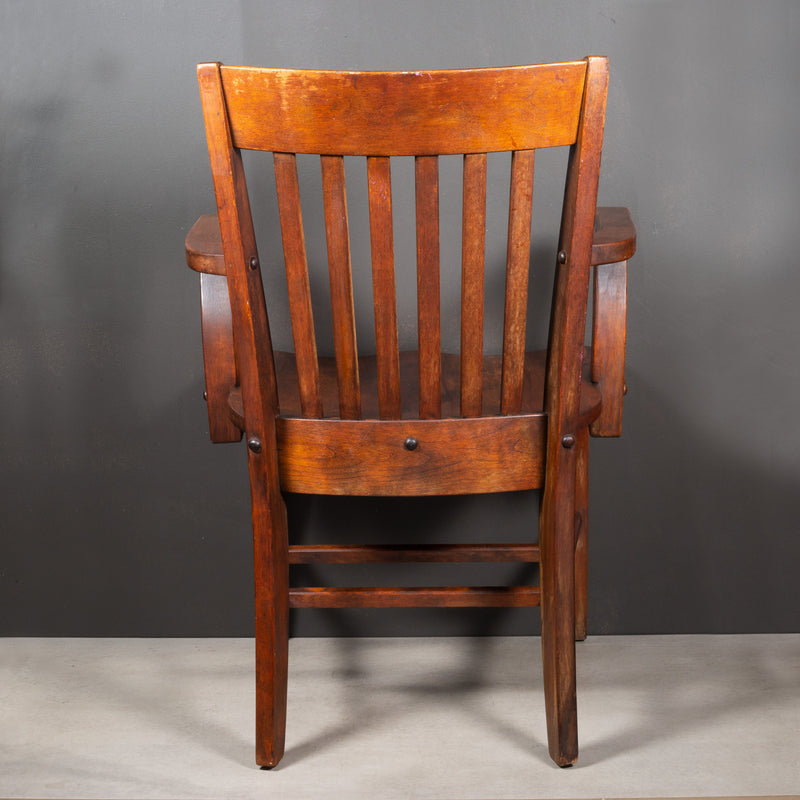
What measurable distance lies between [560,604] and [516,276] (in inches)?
20.5

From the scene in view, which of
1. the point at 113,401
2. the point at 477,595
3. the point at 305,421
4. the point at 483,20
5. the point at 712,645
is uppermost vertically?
the point at 483,20

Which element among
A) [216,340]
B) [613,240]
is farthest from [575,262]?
[216,340]

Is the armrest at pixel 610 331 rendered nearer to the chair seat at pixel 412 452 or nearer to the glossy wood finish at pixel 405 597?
the chair seat at pixel 412 452

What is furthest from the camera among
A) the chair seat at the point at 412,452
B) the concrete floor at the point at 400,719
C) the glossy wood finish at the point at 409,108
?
the concrete floor at the point at 400,719

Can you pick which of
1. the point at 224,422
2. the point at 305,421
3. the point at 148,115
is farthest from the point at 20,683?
the point at 148,115

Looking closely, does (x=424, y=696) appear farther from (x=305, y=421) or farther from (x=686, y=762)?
(x=305, y=421)

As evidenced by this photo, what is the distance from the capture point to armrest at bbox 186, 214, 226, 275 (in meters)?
1.64

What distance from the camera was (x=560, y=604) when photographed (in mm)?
1654

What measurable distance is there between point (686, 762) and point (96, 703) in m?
1.05

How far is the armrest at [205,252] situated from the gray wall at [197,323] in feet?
1.05

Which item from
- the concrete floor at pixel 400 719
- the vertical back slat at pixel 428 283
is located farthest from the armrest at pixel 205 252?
the concrete floor at pixel 400 719

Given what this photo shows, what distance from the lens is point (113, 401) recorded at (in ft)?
7.06

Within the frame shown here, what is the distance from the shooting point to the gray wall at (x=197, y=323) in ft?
6.43

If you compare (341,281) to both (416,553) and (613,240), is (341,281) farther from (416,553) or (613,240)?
(416,553)
